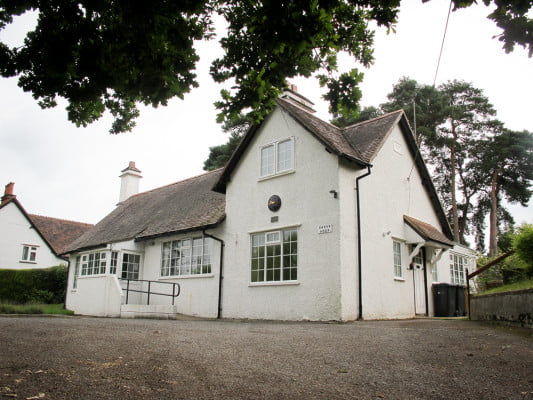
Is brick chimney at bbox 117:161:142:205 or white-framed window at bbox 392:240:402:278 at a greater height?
brick chimney at bbox 117:161:142:205

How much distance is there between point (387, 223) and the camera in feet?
49.5

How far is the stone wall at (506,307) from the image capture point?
902 centimetres

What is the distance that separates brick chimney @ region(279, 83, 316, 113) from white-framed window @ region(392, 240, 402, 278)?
632 centimetres

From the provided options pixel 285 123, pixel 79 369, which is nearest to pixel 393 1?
pixel 79 369

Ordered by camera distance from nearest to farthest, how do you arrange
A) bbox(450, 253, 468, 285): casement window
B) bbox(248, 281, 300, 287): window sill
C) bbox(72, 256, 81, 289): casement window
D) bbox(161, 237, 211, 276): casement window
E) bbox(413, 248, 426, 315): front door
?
bbox(248, 281, 300, 287): window sill, bbox(413, 248, 426, 315): front door, bbox(161, 237, 211, 276): casement window, bbox(450, 253, 468, 285): casement window, bbox(72, 256, 81, 289): casement window

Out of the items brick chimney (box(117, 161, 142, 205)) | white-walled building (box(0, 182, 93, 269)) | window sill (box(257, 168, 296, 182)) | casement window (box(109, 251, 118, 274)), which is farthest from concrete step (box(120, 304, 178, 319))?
white-walled building (box(0, 182, 93, 269))

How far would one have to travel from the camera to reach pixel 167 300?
18375 mm

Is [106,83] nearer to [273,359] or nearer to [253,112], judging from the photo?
[253,112]

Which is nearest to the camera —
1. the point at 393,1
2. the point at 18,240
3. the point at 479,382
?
the point at 479,382

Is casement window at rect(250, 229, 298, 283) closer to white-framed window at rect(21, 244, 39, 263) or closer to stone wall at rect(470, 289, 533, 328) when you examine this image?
stone wall at rect(470, 289, 533, 328)

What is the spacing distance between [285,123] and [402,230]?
221 inches

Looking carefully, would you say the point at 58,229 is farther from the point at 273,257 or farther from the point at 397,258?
the point at 397,258

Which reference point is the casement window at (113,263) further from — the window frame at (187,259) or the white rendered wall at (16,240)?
the white rendered wall at (16,240)

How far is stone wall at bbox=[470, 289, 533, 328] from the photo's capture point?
29.6 ft
